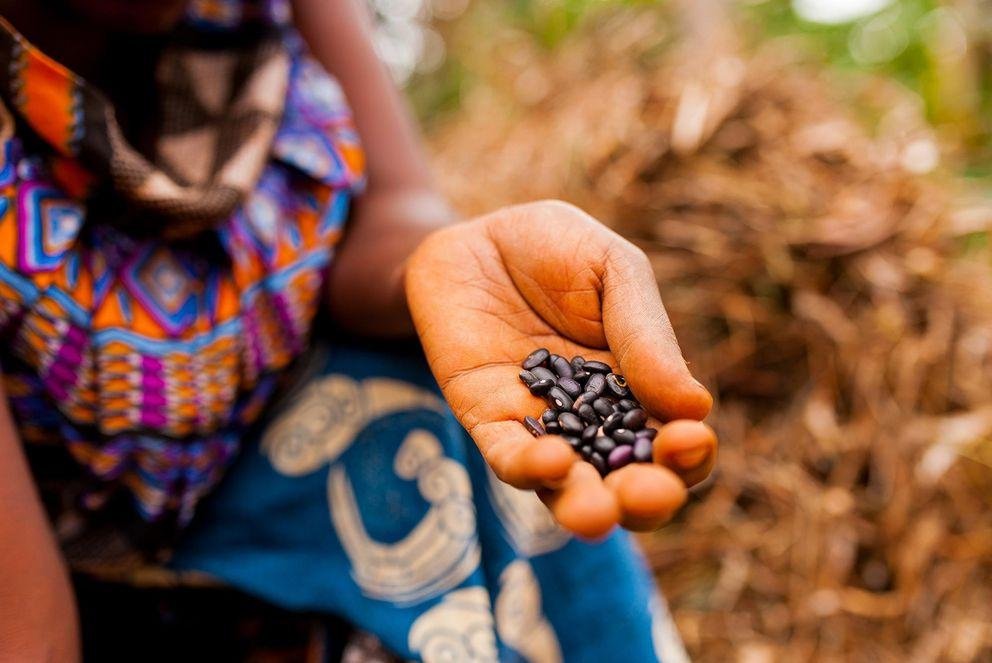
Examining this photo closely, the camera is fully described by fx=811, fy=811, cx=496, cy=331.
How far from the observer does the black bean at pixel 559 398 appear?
828mm

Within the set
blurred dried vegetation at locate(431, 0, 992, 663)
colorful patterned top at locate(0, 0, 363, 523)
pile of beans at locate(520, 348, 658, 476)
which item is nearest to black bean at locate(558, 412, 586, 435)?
pile of beans at locate(520, 348, 658, 476)

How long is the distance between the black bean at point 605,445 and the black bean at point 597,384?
7cm

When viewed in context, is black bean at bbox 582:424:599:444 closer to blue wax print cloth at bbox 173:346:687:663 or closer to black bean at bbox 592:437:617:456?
black bean at bbox 592:437:617:456

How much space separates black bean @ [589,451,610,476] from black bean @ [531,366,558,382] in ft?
0.35

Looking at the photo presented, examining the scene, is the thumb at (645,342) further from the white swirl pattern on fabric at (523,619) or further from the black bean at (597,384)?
the white swirl pattern on fabric at (523,619)

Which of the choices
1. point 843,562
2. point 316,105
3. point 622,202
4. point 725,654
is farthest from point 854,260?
point 316,105

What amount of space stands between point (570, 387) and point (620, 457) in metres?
0.11

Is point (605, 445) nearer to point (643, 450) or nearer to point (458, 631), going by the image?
point (643, 450)

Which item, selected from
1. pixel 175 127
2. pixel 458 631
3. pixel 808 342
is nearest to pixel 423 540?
pixel 458 631

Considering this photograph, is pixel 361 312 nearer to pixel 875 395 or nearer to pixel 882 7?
pixel 875 395

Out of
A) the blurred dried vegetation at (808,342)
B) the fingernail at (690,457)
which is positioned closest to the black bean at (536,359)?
the fingernail at (690,457)

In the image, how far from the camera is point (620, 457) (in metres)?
0.76

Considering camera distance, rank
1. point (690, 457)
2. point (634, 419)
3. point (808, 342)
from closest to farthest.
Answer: point (690, 457), point (634, 419), point (808, 342)

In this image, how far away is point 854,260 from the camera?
1.78 metres
